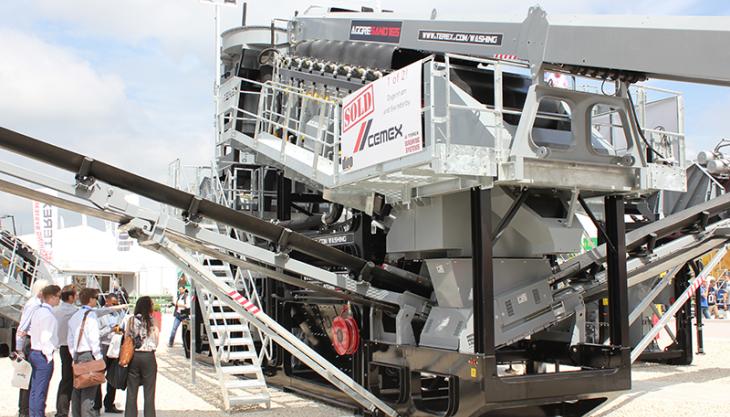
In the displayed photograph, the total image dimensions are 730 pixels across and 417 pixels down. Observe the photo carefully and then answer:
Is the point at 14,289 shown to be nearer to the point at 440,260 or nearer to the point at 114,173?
the point at 114,173

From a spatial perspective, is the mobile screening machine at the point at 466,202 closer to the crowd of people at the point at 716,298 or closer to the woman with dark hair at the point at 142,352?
the woman with dark hair at the point at 142,352

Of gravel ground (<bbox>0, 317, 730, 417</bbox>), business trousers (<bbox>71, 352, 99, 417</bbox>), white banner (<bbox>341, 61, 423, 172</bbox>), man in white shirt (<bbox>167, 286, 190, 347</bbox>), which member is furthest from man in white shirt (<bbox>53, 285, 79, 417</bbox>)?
man in white shirt (<bbox>167, 286, 190, 347</bbox>)

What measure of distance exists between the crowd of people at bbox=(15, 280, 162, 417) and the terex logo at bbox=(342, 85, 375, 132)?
2.97m

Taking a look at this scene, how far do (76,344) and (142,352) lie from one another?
83 cm

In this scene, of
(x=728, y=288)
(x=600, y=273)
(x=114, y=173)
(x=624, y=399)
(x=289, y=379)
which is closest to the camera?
(x=114, y=173)

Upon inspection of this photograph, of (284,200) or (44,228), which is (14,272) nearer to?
(284,200)

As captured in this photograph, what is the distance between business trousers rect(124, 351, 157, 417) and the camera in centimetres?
805

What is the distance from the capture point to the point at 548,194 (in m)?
8.34

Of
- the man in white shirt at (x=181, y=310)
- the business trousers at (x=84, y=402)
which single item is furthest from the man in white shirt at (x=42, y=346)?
the man in white shirt at (x=181, y=310)

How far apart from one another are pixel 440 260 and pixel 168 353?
41.0 feet

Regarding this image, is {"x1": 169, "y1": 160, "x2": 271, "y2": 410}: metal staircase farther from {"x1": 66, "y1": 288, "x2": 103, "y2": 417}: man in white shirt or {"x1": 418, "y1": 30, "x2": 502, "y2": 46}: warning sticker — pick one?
{"x1": 418, "y1": 30, "x2": 502, "y2": 46}: warning sticker

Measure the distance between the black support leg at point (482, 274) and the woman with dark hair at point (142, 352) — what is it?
11.6 ft

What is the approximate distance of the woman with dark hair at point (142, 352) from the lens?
7965mm

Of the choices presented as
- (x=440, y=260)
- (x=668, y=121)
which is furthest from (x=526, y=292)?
(x=668, y=121)
